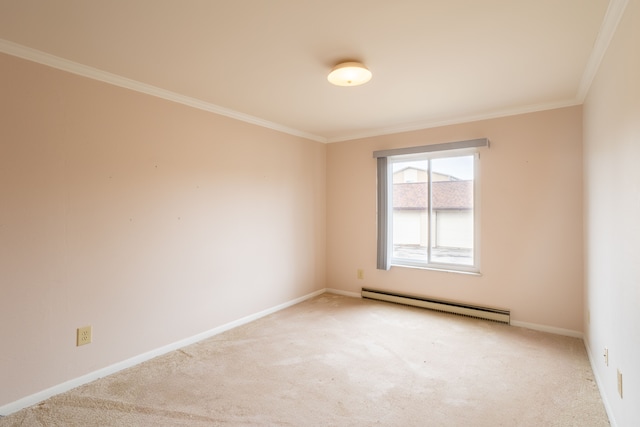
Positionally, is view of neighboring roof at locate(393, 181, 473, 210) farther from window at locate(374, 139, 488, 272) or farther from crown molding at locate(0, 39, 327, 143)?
crown molding at locate(0, 39, 327, 143)

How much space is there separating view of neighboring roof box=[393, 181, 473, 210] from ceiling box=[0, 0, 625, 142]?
3.46 feet

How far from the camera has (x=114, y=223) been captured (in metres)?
2.56

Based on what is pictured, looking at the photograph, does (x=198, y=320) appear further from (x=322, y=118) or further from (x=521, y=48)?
(x=521, y=48)

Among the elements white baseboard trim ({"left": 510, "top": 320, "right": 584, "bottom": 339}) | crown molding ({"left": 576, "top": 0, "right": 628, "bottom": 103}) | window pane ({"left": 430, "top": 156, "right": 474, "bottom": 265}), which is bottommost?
white baseboard trim ({"left": 510, "top": 320, "right": 584, "bottom": 339})

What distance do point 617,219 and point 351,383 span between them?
1.97 metres

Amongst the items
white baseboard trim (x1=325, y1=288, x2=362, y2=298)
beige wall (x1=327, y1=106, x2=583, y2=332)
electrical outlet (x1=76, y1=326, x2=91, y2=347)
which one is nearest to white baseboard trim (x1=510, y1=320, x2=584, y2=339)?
beige wall (x1=327, y1=106, x2=583, y2=332)

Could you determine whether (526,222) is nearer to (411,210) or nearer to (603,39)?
(411,210)

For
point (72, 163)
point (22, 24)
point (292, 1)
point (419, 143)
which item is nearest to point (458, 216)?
point (419, 143)

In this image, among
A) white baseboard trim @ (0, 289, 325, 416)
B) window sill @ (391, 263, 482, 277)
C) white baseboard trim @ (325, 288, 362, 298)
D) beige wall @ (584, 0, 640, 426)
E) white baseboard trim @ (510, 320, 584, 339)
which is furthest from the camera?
white baseboard trim @ (325, 288, 362, 298)

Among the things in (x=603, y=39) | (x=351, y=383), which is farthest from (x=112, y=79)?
(x=603, y=39)

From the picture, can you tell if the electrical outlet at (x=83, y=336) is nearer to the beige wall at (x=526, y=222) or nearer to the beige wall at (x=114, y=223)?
the beige wall at (x=114, y=223)

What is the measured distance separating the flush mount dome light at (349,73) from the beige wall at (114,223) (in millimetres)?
1526

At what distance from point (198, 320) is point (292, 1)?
2.82 m

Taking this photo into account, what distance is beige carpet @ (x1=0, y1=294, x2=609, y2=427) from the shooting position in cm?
197
